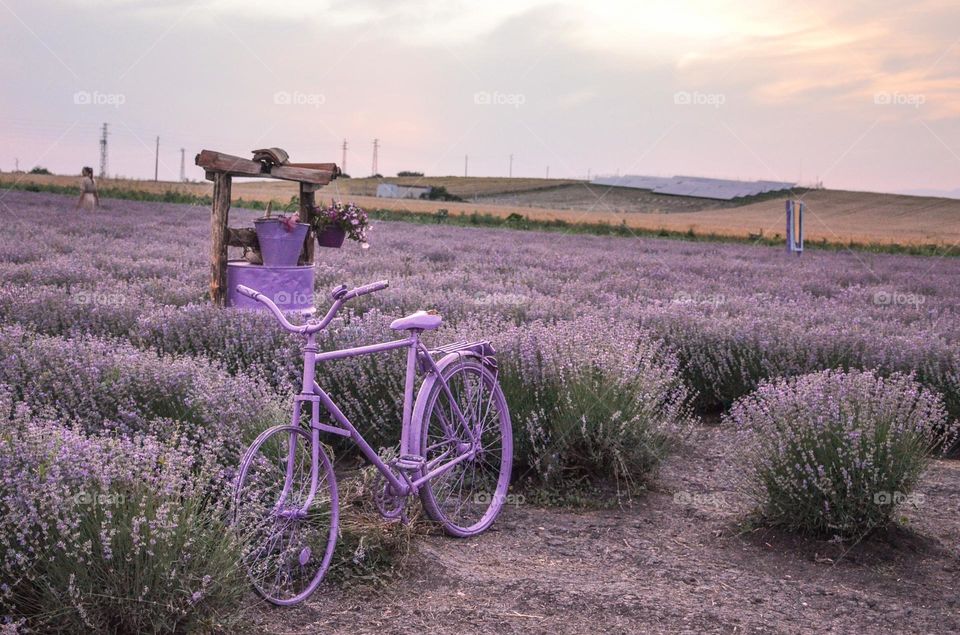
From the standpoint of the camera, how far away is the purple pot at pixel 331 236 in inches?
354

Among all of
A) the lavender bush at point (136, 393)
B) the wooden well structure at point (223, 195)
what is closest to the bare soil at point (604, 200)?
the wooden well structure at point (223, 195)

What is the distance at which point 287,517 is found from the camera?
310cm

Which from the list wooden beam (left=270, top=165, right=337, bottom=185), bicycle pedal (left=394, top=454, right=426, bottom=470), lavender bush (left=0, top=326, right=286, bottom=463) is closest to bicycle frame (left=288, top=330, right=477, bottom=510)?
bicycle pedal (left=394, top=454, right=426, bottom=470)

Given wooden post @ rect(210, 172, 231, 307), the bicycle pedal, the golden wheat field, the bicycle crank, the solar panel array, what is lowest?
the bicycle crank

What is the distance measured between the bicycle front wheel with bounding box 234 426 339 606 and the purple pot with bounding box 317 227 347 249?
561cm

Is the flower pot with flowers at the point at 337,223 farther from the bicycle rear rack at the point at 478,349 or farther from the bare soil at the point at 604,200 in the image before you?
the bare soil at the point at 604,200

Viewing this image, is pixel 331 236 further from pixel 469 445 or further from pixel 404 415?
pixel 404 415

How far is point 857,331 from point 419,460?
4.78 meters

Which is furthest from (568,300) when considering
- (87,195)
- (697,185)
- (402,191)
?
(697,185)

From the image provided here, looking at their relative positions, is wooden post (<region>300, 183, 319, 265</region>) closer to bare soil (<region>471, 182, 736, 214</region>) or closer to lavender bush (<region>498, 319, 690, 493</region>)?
lavender bush (<region>498, 319, 690, 493</region>)

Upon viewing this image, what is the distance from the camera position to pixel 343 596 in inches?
131

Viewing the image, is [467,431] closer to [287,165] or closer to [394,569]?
[394,569]

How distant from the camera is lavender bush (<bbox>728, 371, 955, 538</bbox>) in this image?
4039 millimetres

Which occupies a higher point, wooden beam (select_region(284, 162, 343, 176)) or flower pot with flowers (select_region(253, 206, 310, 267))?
wooden beam (select_region(284, 162, 343, 176))
